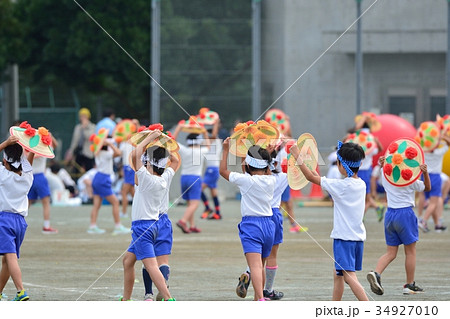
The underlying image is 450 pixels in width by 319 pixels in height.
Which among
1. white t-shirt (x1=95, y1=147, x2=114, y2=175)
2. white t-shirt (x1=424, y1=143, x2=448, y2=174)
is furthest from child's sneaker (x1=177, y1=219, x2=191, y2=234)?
white t-shirt (x1=424, y1=143, x2=448, y2=174)

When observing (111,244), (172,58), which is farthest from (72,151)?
(111,244)

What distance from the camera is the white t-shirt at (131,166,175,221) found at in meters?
9.95

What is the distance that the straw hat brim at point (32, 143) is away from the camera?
10281 millimetres

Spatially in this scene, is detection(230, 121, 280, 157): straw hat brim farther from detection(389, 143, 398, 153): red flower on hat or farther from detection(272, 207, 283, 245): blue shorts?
detection(389, 143, 398, 153): red flower on hat

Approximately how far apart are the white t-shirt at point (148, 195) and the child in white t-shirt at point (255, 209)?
649mm

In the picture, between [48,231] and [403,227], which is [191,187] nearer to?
[48,231]

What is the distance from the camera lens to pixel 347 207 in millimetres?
9469

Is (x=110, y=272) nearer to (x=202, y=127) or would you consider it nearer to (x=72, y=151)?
(x=202, y=127)

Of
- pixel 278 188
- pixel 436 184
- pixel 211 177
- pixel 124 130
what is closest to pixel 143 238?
pixel 278 188

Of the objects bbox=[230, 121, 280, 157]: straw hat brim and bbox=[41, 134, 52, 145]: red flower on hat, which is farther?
bbox=[41, 134, 52, 145]: red flower on hat

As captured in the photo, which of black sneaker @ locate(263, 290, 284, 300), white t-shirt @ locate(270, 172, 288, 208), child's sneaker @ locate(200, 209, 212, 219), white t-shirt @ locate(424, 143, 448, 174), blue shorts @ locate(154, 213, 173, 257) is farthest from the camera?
child's sneaker @ locate(200, 209, 212, 219)

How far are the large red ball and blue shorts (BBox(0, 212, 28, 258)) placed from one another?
48.7ft

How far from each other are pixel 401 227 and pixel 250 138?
7.21ft
